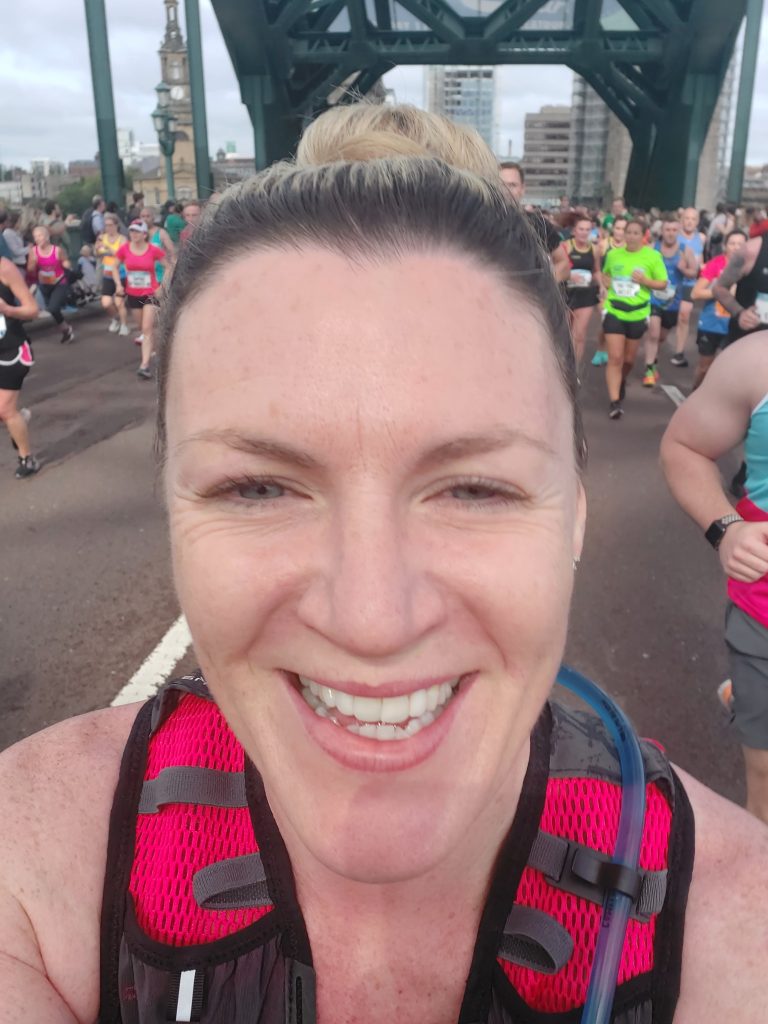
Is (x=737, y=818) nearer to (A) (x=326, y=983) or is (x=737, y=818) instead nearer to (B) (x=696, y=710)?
(A) (x=326, y=983)

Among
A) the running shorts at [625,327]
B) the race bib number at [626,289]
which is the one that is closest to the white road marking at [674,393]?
the running shorts at [625,327]

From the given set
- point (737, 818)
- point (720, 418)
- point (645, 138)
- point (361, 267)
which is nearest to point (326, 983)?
point (737, 818)

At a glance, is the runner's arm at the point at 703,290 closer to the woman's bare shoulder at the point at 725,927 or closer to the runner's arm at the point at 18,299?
the runner's arm at the point at 18,299

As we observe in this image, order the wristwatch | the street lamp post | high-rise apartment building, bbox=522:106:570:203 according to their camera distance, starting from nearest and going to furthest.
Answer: the wristwatch < the street lamp post < high-rise apartment building, bbox=522:106:570:203

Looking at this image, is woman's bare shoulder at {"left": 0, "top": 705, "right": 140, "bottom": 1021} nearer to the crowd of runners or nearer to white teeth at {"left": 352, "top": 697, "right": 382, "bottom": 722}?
white teeth at {"left": 352, "top": 697, "right": 382, "bottom": 722}

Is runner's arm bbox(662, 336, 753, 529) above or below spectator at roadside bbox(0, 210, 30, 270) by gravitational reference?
below

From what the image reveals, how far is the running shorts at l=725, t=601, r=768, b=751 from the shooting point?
2.30 metres

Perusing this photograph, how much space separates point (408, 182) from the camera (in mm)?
1191

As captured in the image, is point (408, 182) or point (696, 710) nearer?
point (408, 182)

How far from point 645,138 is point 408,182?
1343 inches

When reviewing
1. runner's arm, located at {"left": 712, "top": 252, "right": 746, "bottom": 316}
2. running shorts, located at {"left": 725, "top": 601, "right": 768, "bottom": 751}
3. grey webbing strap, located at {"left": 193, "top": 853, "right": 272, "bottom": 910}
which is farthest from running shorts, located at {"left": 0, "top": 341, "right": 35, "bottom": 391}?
grey webbing strap, located at {"left": 193, "top": 853, "right": 272, "bottom": 910}

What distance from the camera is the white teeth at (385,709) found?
3.47 ft

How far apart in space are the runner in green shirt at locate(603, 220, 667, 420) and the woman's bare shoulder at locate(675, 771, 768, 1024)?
26.2ft

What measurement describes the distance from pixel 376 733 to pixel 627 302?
28.8 ft
